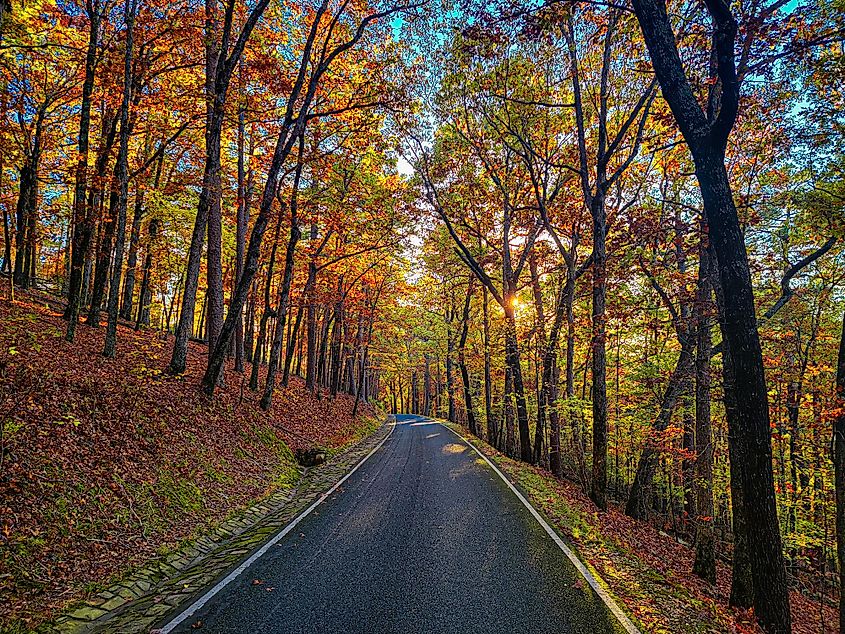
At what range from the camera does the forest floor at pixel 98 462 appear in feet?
16.8

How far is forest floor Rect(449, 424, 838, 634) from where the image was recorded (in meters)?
4.96

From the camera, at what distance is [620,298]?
1288 cm

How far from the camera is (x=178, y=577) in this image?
5.84 m

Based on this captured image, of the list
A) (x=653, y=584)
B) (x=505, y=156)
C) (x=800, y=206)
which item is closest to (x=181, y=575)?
(x=653, y=584)

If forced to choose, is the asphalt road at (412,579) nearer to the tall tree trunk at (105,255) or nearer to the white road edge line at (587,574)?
the white road edge line at (587,574)

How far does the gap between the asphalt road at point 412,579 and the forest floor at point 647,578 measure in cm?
54

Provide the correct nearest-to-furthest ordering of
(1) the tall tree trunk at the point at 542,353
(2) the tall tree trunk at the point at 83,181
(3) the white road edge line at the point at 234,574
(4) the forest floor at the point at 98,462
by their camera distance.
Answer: (3) the white road edge line at the point at 234,574 < (4) the forest floor at the point at 98,462 < (2) the tall tree trunk at the point at 83,181 < (1) the tall tree trunk at the point at 542,353

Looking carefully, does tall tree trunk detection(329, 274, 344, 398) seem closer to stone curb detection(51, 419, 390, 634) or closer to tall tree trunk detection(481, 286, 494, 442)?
tall tree trunk detection(481, 286, 494, 442)

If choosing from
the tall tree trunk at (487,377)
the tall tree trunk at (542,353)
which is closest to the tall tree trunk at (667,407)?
the tall tree trunk at (542,353)

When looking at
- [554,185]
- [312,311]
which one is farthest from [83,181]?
[554,185]

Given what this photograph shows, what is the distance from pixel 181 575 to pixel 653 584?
653cm

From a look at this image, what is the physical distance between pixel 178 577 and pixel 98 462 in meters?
2.47

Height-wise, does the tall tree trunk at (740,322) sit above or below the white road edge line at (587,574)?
above

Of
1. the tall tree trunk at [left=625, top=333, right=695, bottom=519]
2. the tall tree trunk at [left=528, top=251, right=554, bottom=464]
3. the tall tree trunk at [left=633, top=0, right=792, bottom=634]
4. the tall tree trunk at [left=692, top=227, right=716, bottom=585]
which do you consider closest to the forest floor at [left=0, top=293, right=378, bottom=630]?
the tall tree trunk at [left=633, top=0, right=792, bottom=634]
